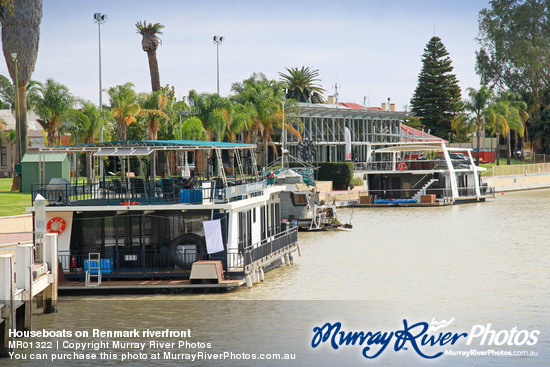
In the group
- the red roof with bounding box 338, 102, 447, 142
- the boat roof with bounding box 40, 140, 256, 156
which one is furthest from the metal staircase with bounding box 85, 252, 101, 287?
the red roof with bounding box 338, 102, 447, 142

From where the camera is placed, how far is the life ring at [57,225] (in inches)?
956

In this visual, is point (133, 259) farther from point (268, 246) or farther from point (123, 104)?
point (123, 104)

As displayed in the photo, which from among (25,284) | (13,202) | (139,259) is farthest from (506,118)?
(25,284)

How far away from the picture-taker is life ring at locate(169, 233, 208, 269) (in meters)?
24.2

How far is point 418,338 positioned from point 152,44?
2903 inches

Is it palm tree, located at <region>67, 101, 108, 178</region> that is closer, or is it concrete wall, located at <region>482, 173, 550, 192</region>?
palm tree, located at <region>67, 101, 108, 178</region>

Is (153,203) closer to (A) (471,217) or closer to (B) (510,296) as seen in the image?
(B) (510,296)

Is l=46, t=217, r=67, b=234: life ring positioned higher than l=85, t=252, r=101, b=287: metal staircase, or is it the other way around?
l=46, t=217, r=67, b=234: life ring

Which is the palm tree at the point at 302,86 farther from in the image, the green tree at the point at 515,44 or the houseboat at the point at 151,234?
the houseboat at the point at 151,234

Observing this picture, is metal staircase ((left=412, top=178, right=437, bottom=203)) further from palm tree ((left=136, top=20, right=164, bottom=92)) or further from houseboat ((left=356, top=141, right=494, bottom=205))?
palm tree ((left=136, top=20, right=164, bottom=92))

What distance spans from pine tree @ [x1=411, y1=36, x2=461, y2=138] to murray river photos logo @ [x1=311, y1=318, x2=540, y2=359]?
101416 mm

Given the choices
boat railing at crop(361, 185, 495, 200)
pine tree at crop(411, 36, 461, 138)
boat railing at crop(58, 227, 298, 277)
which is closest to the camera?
boat railing at crop(58, 227, 298, 277)

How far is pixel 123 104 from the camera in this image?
66562 millimetres

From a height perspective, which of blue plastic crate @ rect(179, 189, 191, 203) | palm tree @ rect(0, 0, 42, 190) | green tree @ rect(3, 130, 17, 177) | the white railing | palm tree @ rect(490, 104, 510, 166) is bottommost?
blue plastic crate @ rect(179, 189, 191, 203)
